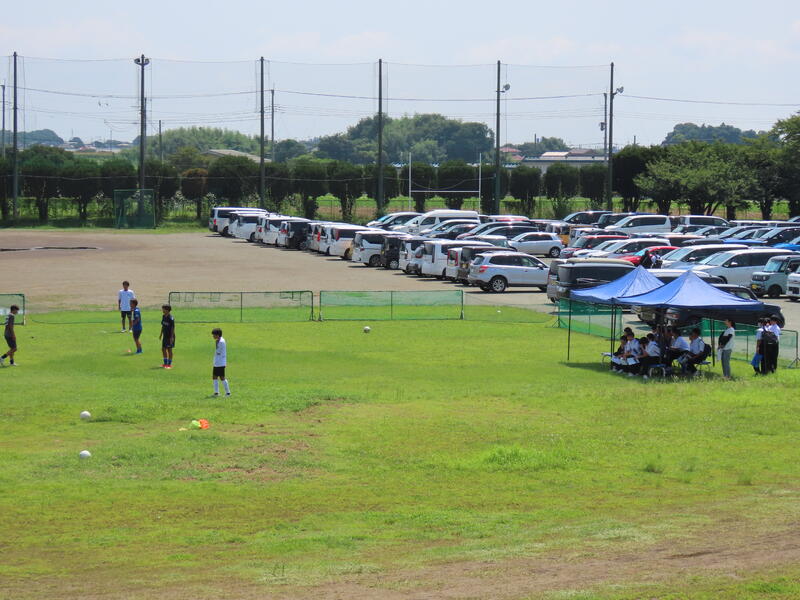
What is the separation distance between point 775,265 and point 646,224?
80.6 feet

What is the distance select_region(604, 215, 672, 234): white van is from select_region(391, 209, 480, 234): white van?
992 cm

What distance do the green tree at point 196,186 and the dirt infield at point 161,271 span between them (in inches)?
819

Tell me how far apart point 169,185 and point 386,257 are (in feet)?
135

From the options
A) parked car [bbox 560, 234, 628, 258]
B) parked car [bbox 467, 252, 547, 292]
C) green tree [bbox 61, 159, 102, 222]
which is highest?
green tree [bbox 61, 159, 102, 222]

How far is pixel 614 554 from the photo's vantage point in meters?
12.6

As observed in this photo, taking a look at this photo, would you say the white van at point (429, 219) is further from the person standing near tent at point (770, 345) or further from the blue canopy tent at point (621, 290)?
the person standing near tent at point (770, 345)

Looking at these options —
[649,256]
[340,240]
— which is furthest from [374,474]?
[340,240]

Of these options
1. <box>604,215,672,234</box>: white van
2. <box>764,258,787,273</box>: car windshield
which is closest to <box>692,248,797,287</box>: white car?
<box>764,258,787,273</box>: car windshield

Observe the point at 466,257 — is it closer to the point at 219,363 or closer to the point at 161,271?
the point at 161,271

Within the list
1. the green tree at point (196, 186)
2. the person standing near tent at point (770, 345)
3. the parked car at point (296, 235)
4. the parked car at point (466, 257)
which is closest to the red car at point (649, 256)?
the parked car at point (466, 257)

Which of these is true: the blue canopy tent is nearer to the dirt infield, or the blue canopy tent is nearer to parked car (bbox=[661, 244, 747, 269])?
the dirt infield

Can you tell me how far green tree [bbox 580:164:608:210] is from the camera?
94000 mm

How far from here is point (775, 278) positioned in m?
43.2

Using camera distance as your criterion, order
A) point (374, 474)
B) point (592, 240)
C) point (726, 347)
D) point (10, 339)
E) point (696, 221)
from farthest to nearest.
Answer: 1. point (696, 221)
2. point (592, 240)
3. point (10, 339)
4. point (726, 347)
5. point (374, 474)
